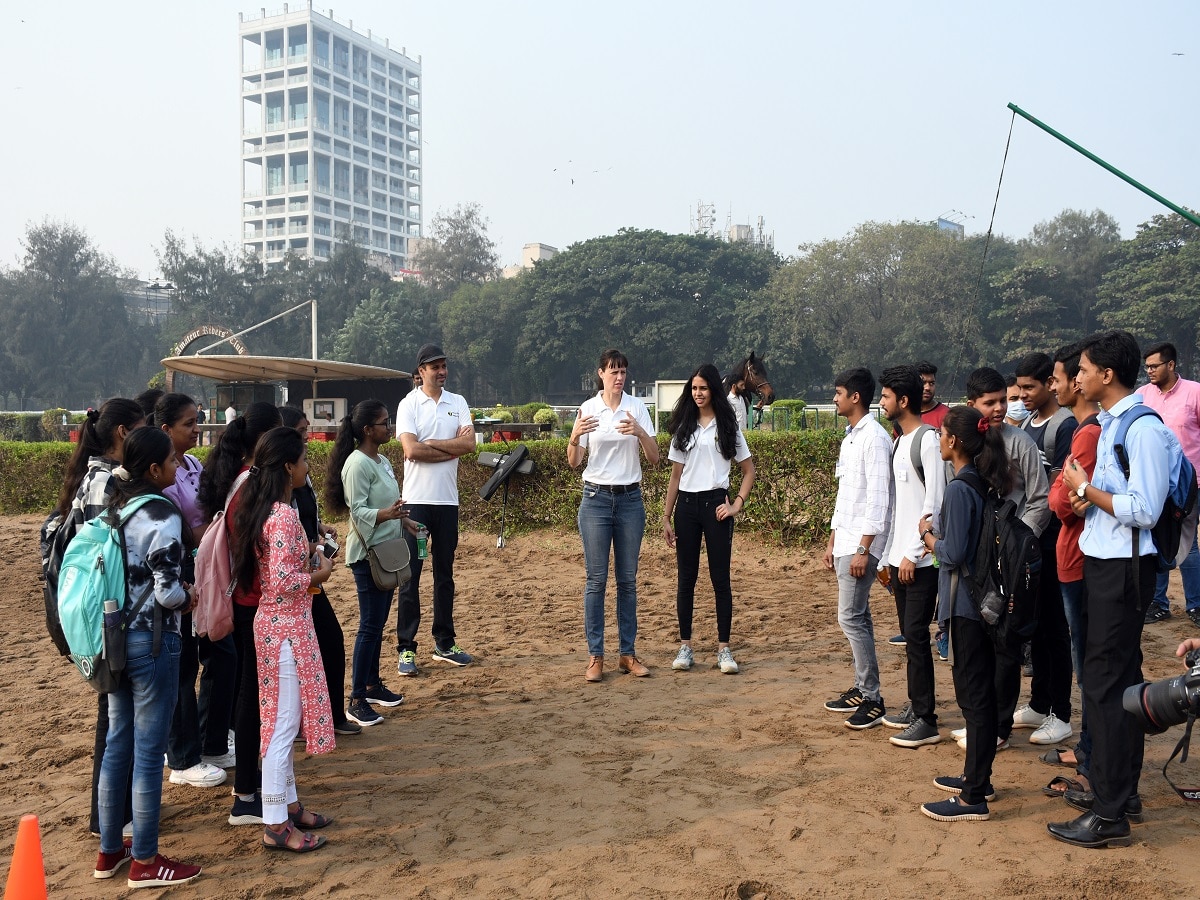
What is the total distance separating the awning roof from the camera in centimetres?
2034

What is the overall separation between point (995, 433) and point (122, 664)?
137 inches

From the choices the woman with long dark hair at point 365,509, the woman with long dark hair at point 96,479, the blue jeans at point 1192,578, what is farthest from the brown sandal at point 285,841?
the blue jeans at point 1192,578

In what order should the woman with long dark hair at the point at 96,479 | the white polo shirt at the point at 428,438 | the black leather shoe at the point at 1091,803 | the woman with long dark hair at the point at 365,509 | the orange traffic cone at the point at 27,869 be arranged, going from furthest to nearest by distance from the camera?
the white polo shirt at the point at 428,438, the woman with long dark hair at the point at 365,509, the black leather shoe at the point at 1091,803, the woman with long dark hair at the point at 96,479, the orange traffic cone at the point at 27,869

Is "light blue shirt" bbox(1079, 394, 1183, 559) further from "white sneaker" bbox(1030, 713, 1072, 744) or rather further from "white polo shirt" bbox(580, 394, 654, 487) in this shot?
"white polo shirt" bbox(580, 394, 654, 487)

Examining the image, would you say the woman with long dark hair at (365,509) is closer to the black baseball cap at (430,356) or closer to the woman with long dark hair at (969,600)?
the black baseball cap at (430,356)

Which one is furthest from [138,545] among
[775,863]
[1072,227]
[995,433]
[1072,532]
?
[1072,227]

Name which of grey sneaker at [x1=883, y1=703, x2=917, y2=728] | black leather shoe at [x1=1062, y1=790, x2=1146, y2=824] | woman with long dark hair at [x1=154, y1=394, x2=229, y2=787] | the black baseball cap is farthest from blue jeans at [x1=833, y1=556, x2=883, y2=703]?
woman with long dark hair at [x1=154, y1=394, x2=229, y2=787]

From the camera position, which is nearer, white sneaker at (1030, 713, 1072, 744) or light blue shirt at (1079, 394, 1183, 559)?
light blue shirt at (1079, 394, 1183, 559)

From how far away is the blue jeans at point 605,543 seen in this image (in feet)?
18.7

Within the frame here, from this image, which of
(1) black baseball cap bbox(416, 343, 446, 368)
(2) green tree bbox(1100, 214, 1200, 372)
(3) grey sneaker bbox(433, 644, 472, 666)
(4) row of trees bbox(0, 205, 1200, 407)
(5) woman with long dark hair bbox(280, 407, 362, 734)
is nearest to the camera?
(5) woman with long dark hair bbox(280, 407, 362, 734)

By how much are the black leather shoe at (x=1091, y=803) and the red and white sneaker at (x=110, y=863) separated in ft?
11.9

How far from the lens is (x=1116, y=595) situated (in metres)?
A: 3.42

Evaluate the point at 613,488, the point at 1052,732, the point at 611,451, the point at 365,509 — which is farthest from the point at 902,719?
the point at 365,509

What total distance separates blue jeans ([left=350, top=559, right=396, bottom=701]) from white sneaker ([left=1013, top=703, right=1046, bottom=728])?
336 cm
